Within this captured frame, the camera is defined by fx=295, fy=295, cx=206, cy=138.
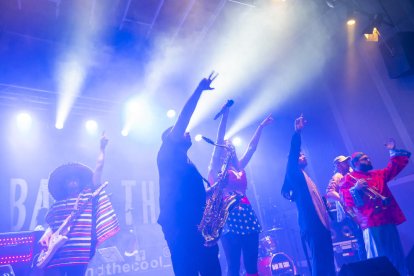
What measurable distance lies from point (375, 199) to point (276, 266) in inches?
141

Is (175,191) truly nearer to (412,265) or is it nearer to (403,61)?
(412,265)

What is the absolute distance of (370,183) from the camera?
13.7 ft

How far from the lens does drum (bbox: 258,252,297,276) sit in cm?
664

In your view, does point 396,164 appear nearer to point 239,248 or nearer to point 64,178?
point 239,248

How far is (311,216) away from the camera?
150 inches

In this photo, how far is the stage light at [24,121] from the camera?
27.9 feet

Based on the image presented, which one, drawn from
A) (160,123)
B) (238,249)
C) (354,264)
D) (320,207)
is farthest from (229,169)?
(160,123)

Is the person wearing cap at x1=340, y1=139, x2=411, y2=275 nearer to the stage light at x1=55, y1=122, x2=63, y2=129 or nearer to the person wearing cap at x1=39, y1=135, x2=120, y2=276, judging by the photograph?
the person wearing cap at x1=39, y1=135, x2=120, y2=276

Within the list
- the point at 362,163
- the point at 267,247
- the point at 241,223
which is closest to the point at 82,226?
the point at 241,223

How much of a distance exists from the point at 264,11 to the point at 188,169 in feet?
23.9

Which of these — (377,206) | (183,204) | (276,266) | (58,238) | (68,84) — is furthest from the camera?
(68,84)

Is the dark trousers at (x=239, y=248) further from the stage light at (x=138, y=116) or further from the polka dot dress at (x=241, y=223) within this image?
the stage light at (x=138, y=116)

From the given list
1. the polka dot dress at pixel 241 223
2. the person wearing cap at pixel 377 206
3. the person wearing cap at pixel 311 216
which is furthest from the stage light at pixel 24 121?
the person wearing cap at pixel 377 206

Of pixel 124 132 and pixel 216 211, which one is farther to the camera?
pixel 124 132
